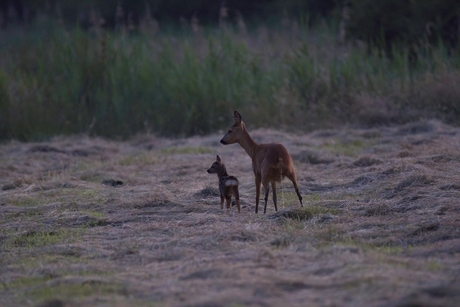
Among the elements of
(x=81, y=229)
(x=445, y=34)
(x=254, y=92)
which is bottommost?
(x=81, y=229)

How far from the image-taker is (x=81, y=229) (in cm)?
798

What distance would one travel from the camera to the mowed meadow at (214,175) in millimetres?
5457

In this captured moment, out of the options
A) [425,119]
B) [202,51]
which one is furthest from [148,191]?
[202,51]

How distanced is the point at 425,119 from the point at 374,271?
10773mm

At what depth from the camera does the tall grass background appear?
17.0 m

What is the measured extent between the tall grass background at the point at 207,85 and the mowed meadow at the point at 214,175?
0.05 metres

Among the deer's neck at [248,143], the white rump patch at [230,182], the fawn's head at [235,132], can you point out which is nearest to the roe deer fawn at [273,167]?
the white rump patch at [230,182]

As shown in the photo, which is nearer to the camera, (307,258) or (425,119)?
(307,258)

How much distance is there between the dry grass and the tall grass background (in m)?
3.50

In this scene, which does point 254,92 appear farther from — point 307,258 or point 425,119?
point 307,258

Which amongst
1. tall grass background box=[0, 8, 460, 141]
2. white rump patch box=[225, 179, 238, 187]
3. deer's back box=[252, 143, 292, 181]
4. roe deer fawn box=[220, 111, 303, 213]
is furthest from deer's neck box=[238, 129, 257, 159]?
tall grass background box=[0, 8, 460, 141]

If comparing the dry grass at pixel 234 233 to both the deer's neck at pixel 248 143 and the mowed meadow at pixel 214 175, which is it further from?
the deer's neck at pixel 248 143

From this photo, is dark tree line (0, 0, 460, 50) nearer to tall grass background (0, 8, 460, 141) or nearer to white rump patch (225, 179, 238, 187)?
tall grass background (0, 8, 460, 141)

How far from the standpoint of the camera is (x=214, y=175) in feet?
39.1
